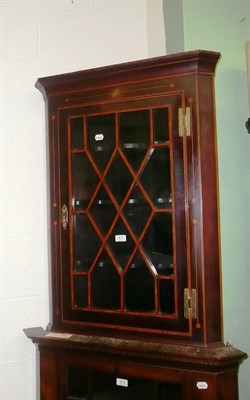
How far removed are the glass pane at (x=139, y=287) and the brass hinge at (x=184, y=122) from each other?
1.54ft

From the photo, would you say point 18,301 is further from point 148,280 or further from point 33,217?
point 148,280

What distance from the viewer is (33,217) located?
6.23ft

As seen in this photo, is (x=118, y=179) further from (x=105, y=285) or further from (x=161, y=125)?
(x=105, y=285)

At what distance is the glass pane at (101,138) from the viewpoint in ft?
5.23

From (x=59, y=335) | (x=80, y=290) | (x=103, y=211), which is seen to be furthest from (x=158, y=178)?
(x=59, y=335)

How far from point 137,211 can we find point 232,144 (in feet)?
1.77

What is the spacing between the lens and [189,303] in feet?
4.67

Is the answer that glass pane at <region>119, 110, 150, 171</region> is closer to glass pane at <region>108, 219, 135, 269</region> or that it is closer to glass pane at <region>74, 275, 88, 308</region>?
glass pane at <region>108, 219, 135, 269</region>

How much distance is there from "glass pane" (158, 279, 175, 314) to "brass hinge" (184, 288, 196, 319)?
52 millimetres

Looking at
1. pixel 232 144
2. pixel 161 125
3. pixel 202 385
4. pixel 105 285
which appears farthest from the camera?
pixel 232 144

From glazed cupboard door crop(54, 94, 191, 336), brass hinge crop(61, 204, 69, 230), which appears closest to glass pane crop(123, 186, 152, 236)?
glazed cupboard door crop(54, 94, 191, 336)

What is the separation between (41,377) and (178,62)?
4.19 feet

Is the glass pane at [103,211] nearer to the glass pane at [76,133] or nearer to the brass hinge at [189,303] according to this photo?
the glass pane at [76,133]

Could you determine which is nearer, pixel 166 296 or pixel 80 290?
pixel 166 296
